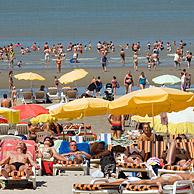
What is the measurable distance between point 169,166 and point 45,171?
289cm

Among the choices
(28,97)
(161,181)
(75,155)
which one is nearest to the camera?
(161,181)

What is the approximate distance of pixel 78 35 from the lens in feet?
253

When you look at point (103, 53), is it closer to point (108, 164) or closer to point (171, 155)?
point (108, 164)

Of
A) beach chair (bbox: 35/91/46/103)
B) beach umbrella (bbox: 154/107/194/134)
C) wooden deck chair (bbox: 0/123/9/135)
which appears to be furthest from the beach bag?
beach chair (bbox: 35/91/46/103)

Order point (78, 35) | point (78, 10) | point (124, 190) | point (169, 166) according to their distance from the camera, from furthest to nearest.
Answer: point (78, 10) < point (78, 35) < point (169, 166) < point (124, 190)

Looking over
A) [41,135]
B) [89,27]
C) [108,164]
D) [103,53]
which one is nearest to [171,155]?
[108,164]

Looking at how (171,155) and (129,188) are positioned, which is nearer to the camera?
(129,188)

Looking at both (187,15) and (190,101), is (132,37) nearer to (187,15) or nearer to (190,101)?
(187,15)

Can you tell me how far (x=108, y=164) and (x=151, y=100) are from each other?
1.87 metres

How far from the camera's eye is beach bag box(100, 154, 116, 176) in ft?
49.0

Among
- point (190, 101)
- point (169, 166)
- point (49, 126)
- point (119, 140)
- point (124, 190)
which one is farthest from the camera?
point (49, 126)

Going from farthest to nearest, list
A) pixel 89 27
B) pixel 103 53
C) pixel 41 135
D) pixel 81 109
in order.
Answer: pixel 89 27, pixel 103 53, pixel 41 135, pixel 81 109

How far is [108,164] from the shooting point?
49.3 feet

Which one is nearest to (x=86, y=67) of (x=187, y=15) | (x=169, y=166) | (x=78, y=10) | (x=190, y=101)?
(x=190, y=101)
